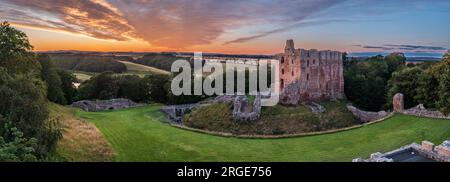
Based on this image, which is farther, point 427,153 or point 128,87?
point 128,87

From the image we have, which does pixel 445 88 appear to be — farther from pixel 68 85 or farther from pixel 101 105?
pixel 68 85

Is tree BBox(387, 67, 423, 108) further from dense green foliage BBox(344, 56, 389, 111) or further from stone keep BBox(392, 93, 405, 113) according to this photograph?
stone keep BBox(392, 93, 405, 113)

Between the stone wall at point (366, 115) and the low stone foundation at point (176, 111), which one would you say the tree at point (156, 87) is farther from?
the stone wall at point (366, 115)

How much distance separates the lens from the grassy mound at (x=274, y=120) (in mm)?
24594

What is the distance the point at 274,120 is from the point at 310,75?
9544mm

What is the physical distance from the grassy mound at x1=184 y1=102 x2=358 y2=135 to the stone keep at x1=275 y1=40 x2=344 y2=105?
2.81m

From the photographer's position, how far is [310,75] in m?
33.4

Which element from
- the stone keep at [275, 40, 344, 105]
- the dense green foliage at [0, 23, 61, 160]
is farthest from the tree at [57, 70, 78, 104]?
the dense green foliage at [0, 23, 61, 160]

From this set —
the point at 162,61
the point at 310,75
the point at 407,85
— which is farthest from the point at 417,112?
the point at 162,61

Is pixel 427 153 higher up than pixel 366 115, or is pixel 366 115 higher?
pixel 427 153

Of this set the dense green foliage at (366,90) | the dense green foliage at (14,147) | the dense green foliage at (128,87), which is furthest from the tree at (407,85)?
the dense green foliage at (14,147)

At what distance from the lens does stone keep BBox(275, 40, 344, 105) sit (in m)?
31.9
